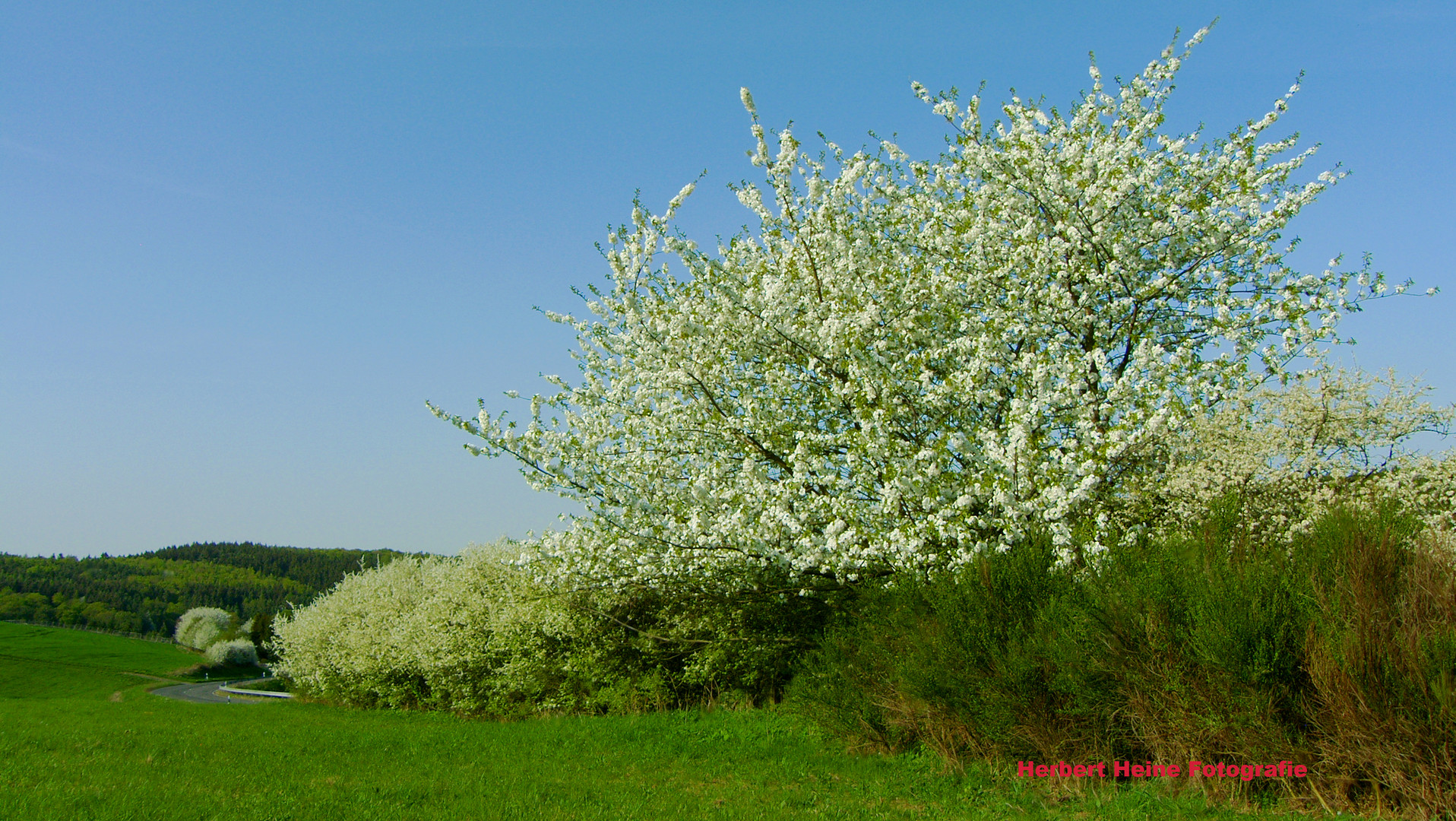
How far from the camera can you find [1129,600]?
7.00 metres

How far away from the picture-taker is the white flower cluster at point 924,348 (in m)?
9.35

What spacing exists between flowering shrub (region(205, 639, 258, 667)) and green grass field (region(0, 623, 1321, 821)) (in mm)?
73627

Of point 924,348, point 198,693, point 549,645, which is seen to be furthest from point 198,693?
point 924,348

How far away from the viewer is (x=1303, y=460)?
8.97 m

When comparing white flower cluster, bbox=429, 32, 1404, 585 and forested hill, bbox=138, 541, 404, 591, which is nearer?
white flower cluster, bbox=429, 32, 1404, 585

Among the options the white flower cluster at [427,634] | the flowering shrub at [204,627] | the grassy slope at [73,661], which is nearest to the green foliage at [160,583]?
the flowering shrub at [204,627]

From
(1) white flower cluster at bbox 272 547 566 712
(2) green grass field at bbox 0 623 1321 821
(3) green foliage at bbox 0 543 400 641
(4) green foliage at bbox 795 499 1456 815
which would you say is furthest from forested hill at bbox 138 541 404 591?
(4) green foliage at bbox 795 499 1456 815

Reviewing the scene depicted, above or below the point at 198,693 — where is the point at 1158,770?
above

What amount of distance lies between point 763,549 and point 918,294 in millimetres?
4039

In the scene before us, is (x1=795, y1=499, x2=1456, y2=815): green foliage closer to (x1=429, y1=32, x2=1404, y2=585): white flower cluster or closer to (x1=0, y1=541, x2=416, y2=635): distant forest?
(x1=429, y1=32, x2=1404, y2=585): white flower cluster

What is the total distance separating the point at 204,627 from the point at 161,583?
60.5 metres

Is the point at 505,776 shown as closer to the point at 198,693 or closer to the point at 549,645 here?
the point at 549,645

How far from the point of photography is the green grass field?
730 centimetres

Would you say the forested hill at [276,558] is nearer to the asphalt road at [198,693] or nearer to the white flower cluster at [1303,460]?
the asphalt road at [198,693]
